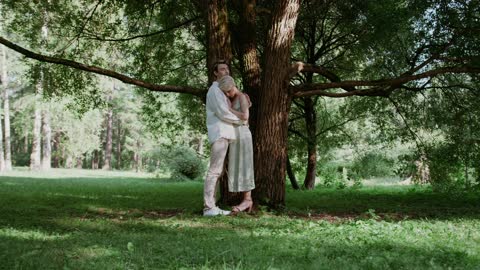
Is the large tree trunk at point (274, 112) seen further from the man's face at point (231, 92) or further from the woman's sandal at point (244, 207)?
the man's face at point (231, 92)

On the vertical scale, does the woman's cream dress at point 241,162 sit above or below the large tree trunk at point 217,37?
below

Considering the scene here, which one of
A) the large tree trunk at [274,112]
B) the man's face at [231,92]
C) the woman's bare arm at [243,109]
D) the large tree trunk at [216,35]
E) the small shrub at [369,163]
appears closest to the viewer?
the woman's bare arm at [243,109]

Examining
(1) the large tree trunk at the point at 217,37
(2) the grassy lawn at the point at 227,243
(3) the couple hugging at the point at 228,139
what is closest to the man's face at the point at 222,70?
(3) the couple hugging at the point at 228,139

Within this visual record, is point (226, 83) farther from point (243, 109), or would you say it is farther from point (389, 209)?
point (389, 209)

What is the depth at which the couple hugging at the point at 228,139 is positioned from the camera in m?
7.68

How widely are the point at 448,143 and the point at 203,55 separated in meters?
8.11

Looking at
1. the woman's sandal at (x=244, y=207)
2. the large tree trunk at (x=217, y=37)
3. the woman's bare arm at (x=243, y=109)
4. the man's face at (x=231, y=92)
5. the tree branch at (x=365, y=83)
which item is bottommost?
the woman's sandal at (x=244, y=207)

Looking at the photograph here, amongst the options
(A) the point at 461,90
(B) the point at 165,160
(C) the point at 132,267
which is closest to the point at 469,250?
(C) the point at 132,267

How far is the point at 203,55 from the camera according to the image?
52.1ft

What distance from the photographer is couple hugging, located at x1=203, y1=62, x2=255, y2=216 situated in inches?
302

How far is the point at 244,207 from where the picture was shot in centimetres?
802

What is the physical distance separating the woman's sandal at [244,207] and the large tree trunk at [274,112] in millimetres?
491

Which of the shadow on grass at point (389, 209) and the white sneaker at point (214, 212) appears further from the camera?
the shadow on grass at point (389, 209)

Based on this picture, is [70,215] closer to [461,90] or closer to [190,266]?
[190,266]
